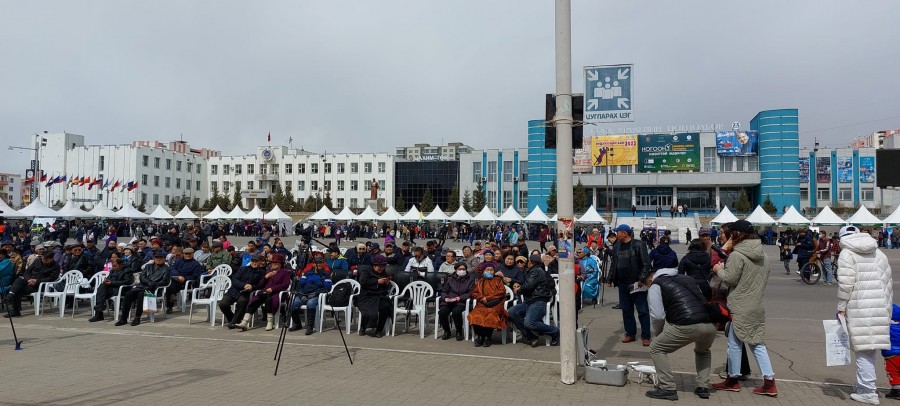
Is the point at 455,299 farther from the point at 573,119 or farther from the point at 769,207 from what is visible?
the point at 769,207

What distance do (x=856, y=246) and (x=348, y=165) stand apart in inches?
3664

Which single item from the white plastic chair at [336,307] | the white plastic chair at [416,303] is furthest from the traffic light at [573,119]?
the white plastic chair at [336,307]

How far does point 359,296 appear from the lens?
9.88 metres

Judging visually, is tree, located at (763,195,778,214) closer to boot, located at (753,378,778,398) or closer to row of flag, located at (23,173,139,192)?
boot, located at (753,378,778,398)

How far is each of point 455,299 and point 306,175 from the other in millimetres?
92689

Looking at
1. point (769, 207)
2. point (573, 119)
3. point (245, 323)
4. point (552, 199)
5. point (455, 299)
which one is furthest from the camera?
point (552, 199)

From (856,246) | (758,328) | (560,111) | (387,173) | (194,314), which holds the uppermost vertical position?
(387,173)

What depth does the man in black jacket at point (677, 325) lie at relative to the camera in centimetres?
580

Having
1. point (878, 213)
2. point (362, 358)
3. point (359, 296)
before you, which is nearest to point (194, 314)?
point (359, 296)

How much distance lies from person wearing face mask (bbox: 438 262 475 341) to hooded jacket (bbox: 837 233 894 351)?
5.26m

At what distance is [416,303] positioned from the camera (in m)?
10.3

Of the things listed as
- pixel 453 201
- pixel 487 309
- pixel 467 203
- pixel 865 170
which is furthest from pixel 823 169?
pixel 487 309

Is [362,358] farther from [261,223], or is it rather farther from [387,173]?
[387,173]

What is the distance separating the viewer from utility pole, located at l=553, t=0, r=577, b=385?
6547mm
